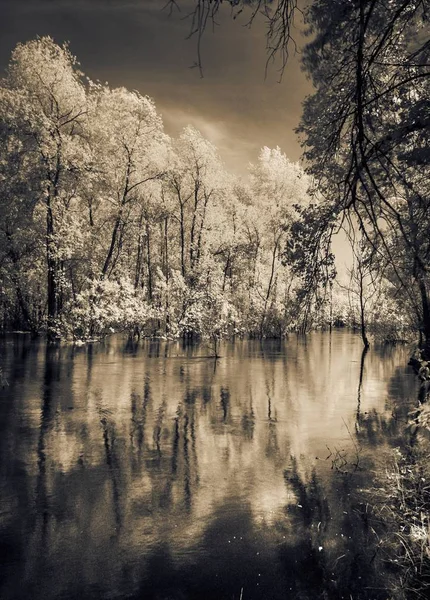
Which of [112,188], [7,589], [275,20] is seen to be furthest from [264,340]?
[275,20]

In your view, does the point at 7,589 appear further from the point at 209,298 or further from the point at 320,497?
the point at 209,298

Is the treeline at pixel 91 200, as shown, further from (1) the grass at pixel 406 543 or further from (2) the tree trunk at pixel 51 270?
(1) the grass at pixel 406 543

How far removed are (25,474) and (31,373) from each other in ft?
44.2

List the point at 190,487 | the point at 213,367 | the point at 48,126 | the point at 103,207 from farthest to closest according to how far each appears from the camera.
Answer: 1. the point at 103,207
2. the point at 48,126
3. the point at 213,367
4. the point at 190,487

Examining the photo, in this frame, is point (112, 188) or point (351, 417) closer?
point (351, 417)

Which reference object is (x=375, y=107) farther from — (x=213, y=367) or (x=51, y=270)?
(x=51, y=270)

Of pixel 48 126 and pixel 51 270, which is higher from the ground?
pixel 48 126

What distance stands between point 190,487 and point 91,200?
36.0 metres

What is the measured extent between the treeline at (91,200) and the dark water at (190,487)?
1169 centimetres

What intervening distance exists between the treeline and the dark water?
11.7 meters

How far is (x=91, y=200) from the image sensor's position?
41.9 metres

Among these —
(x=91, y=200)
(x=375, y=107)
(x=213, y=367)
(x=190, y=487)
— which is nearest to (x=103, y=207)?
(x=91, y=200)

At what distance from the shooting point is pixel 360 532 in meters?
8.11

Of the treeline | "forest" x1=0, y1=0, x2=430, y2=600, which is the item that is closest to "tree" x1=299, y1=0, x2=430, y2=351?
"forest" x1=0, y1=0, x2=430, y2=600
